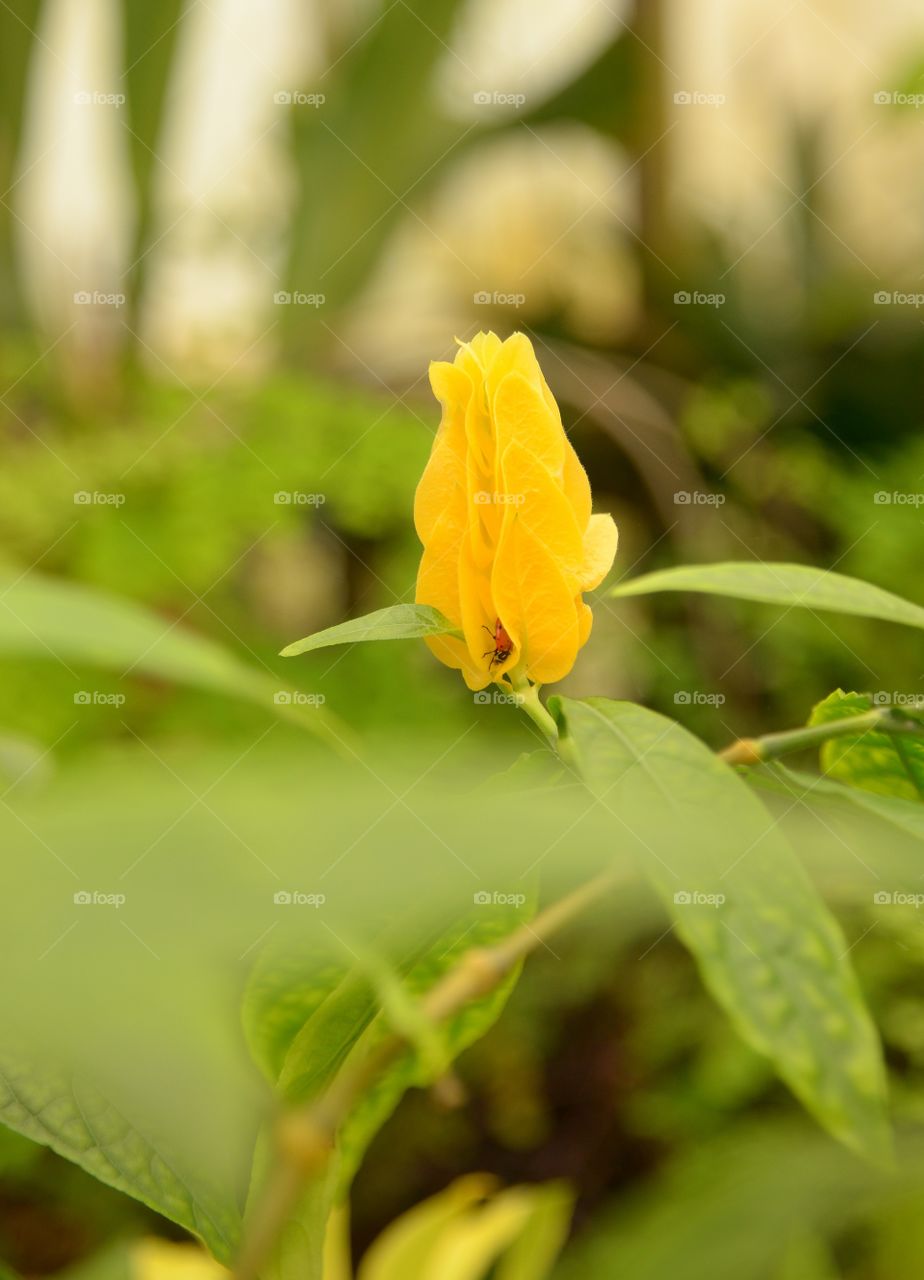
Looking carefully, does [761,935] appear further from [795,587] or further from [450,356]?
[450,356]

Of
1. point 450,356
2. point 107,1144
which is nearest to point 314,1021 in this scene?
point 107,1144

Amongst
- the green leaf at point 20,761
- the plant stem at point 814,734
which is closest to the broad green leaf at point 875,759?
the plant stem at point 814,734

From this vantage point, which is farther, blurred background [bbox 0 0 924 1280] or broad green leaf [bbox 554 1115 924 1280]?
blurred background [bbox 0 0 924 1280]

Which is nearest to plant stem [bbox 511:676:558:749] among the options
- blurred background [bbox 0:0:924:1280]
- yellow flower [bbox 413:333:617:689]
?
yellow flower [bbox 413:333:617:689]

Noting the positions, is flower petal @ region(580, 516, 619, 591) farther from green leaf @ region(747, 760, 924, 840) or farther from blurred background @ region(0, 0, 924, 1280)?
blurred background @ region(0, 0, 924, 1280)

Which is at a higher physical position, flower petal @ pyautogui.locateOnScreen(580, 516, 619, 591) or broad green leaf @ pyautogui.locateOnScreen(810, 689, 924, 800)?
Result: flower petal @ pyautogui.locateOnScreen(580, 516, 619, 591)

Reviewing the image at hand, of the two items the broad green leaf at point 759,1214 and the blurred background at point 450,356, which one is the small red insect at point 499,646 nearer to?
the broad green leaf at point 759,1214
